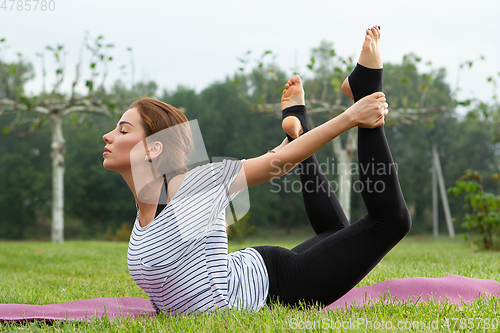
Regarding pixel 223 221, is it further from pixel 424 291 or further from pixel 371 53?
pixel 424 291

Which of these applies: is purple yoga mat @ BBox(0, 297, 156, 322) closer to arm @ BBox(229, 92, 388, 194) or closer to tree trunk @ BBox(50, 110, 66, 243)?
arm @ BBox(229, 92, 388, 194)

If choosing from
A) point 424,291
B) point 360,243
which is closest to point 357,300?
point 424,291

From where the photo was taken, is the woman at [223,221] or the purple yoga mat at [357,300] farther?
the purple yoga mat at [357,300]

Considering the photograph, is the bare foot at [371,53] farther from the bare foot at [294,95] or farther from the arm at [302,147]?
the bare foot at [294,95]

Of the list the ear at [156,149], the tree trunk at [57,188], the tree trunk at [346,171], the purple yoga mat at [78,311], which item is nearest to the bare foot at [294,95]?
the ear at [156,149]

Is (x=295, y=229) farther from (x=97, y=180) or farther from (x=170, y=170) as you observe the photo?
(x=170, y=170)

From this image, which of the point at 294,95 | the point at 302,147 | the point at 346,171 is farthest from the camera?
the point at 346,171

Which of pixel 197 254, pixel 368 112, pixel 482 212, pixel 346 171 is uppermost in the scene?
pixel 368 112

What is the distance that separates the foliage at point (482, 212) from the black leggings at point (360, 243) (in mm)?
5054

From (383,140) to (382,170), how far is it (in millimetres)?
148

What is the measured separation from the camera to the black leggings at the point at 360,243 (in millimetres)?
1693

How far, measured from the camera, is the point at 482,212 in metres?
6.53

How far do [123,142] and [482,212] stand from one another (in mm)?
6551

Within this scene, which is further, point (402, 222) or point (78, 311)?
point (78, 311)
